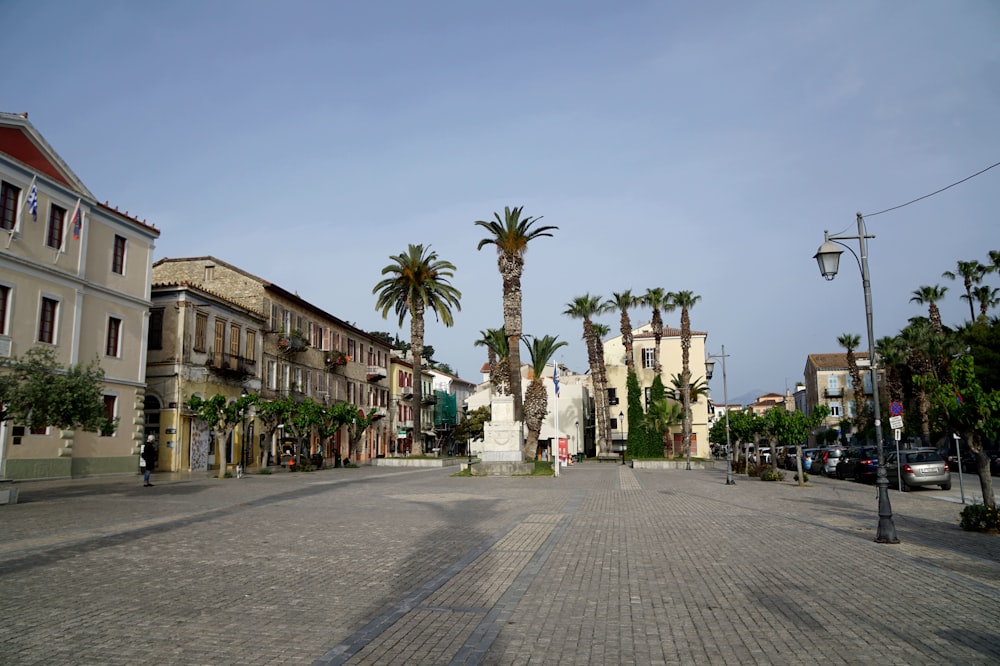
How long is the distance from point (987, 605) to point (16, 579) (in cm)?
1082

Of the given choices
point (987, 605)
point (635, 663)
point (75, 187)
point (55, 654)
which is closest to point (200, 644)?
point (55, 654)

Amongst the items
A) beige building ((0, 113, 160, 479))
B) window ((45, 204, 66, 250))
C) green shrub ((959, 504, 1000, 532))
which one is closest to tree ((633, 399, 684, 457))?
beige building ((0, 113, 160, 479))

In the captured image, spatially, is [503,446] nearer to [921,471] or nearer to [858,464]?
[858,464]

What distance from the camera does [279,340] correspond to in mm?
45406

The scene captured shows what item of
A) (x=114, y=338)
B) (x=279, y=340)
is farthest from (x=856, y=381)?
(x=114, y=338)

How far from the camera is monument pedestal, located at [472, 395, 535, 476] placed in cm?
3391

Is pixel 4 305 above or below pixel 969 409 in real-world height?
above

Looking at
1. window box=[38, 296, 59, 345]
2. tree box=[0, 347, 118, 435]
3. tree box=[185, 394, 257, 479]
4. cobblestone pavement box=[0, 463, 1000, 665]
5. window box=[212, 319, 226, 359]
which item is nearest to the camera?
cobblestone pavement box=[0, 463, 1000, 665]

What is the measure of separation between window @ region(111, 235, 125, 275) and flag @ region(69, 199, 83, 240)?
8.25ft

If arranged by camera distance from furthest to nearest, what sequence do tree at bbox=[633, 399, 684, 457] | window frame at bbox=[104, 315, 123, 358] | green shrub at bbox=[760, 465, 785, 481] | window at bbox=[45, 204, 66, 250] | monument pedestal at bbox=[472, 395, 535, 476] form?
1. tree at bbox=[633, 399, 684, 457]
2. monument pedestal at bbox=[472, 395, 535, 476]
3. green shrub at bbox=[760, 465, 785, 481]
4. window frame at bbox=[104, 315, 123, 358]
5. window at bbox=[45, 204, 66, 250]

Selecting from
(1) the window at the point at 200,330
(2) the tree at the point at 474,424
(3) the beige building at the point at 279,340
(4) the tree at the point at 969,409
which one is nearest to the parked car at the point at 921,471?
(4) the tree at the point at 969,409

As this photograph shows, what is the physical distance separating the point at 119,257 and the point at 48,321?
519 cm

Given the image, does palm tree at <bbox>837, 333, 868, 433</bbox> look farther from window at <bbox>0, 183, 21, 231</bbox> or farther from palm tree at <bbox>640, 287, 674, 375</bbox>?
window at <bbox>0, 183, 21, 231</bbox>

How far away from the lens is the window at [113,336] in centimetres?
3000
